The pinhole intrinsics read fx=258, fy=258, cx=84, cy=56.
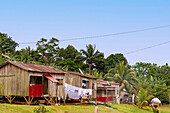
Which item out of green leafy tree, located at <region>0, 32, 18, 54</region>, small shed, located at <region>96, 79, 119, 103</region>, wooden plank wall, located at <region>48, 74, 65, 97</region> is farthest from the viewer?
green leafy tree, located at <region>0, 32, 18, 54</region>

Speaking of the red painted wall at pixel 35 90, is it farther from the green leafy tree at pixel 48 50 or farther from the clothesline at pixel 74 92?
the green leafy tree at pixel 48 50

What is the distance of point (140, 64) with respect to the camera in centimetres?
8038

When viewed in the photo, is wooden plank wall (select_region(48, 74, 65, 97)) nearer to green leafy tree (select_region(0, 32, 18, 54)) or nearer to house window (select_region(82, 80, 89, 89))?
house window (select_region(82, 80, 89, 89))

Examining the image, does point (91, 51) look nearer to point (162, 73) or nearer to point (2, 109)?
point (162, 73)

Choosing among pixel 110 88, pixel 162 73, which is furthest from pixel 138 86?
pixel 162 73

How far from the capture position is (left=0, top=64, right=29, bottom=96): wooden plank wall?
24.3 meters

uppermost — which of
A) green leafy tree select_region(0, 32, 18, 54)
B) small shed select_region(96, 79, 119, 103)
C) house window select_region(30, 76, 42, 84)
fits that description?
green leafy tree select_region(0, 32, 18, 54)

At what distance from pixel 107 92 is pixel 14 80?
59.3ft

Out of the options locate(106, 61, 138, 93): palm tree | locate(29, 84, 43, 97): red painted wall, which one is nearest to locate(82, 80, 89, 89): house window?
locate(29, 84, 43, 97): red painted wall

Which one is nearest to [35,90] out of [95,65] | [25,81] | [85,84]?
[25,81]

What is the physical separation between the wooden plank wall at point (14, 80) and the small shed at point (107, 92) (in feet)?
47.0

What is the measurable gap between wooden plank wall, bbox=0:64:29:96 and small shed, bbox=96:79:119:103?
14313 millimetres

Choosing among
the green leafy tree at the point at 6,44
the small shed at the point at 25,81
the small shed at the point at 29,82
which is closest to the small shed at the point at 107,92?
the small shed at the point at 29,82

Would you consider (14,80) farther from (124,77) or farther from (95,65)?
(95,65)
